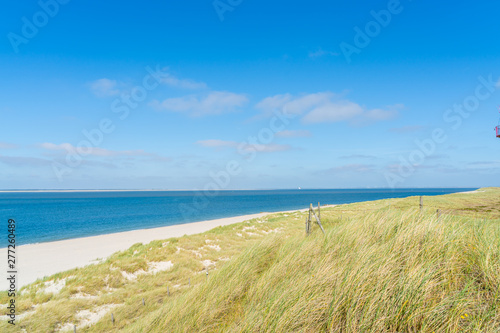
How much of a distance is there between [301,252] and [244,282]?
1.11 meters

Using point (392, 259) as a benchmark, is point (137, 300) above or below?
below

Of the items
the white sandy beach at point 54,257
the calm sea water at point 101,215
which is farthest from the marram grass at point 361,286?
the calm sea water at point 101,215

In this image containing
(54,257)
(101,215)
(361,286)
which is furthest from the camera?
(101,215)

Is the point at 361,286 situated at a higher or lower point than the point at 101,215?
higher

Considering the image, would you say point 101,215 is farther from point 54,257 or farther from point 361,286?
point 361,286

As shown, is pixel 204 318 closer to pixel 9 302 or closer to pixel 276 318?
pixel 276 318

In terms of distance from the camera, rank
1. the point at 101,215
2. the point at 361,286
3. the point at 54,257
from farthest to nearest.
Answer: the point at 101,215, the point at 54,257, the point at 361,286

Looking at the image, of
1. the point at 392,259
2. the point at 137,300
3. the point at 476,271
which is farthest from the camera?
the point at 137,300

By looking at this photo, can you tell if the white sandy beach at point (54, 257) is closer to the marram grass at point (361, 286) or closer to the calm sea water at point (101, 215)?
the calm sea water at point (101, 215)

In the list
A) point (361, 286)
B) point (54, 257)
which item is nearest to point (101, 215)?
point (54, 257)

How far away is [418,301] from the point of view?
235 cm

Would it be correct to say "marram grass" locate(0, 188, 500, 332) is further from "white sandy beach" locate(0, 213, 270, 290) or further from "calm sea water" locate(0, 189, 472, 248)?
"calm sea water" locate(0, 189, 472, 248)

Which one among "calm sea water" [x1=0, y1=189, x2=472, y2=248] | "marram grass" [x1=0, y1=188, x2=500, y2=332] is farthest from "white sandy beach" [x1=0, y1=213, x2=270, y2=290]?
"marram grass" [x1=0, y1=188, x2=500, y2=332]

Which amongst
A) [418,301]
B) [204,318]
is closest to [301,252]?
[204,318]
